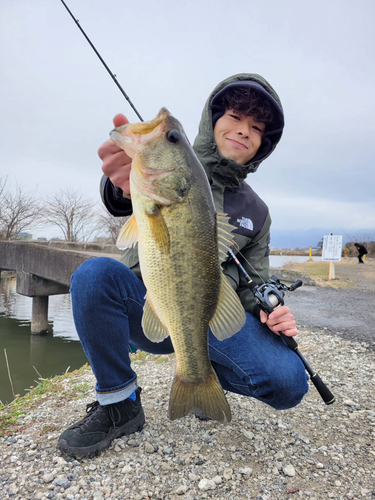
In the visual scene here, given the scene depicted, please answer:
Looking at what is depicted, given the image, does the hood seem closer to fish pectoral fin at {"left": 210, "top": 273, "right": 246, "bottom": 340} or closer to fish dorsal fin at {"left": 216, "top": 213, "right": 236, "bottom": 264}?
fish dorsal fin at {"left": 216, "top": 213, "right": 236, "bottom": 264}

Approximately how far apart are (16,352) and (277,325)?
913 cm

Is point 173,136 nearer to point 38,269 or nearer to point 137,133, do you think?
point 137,133

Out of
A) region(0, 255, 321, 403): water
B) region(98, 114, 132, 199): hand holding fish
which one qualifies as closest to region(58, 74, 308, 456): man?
region(98, 114, 132, 199): hand holding fish

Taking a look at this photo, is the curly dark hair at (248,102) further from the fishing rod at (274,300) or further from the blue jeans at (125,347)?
the blue jeans at (125,347)

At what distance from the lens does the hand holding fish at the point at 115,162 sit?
2.22 metres

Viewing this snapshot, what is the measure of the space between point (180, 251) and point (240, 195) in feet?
4.80

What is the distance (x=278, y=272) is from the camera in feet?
59.8

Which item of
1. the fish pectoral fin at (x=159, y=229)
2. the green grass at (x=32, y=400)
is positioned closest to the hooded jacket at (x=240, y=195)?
the fish pectoral fin at (x=159, y=229)

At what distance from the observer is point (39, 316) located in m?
11.2

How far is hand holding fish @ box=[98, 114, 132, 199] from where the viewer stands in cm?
222

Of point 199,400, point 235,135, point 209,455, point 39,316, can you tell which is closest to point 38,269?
point 39,316

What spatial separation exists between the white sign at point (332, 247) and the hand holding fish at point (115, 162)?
52.1ft

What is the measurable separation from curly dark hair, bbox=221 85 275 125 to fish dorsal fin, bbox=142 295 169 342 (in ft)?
6.41

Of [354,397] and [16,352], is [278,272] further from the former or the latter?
[354,397]
